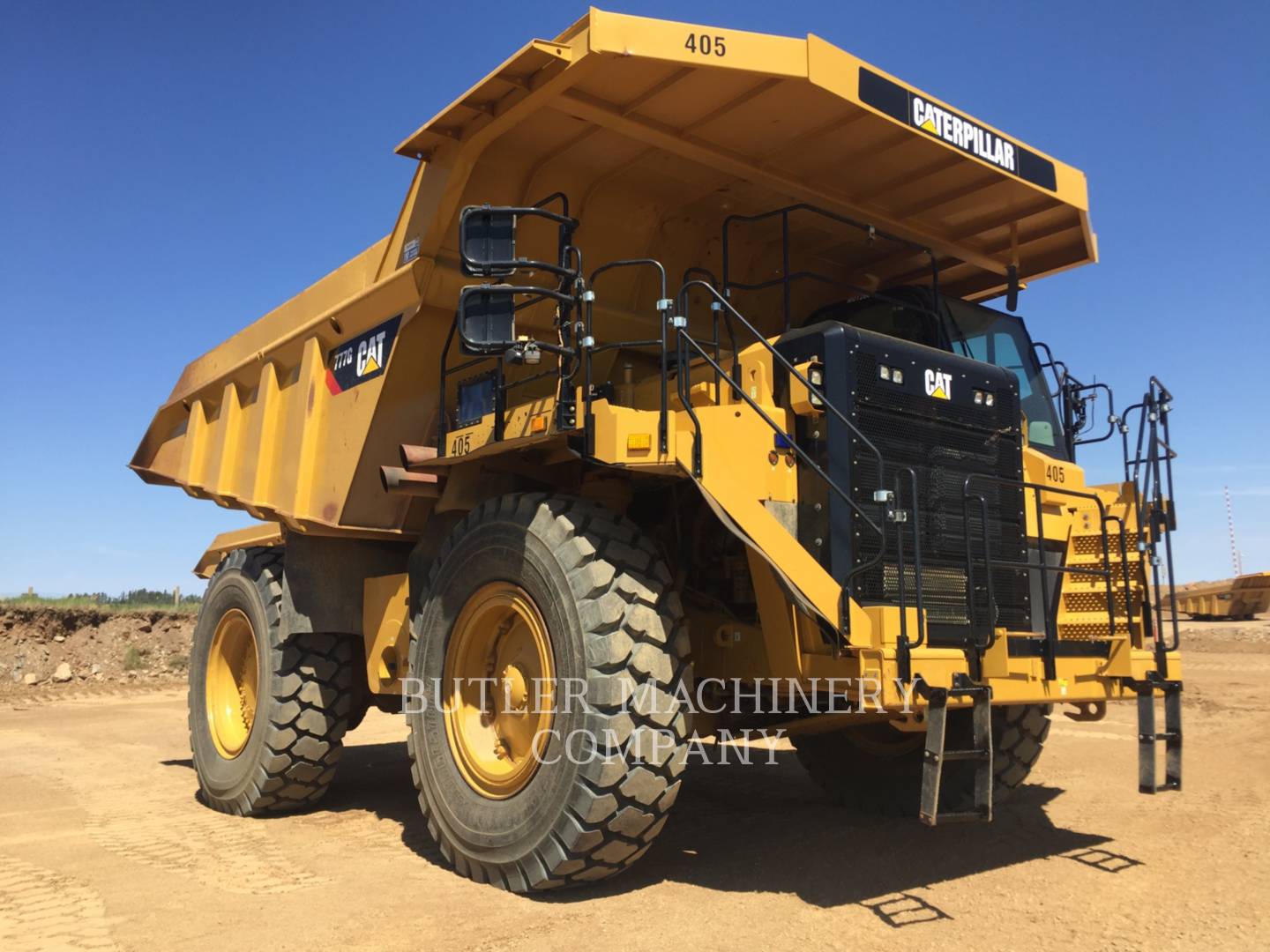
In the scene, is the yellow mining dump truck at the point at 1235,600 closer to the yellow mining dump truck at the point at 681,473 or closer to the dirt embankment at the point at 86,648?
the yellow mining dump truck at the point at 681,473

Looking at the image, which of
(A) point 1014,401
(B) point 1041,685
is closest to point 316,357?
(A) point 1014,401

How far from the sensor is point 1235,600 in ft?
92.1

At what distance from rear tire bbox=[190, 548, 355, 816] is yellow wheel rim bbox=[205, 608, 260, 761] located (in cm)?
2

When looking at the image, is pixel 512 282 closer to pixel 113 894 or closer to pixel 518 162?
pixel 518 162

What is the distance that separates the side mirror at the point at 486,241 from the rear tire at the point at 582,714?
45.9 inches

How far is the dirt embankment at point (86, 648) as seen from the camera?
23.7 meters

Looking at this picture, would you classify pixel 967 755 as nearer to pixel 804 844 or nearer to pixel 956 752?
pixel 956 752

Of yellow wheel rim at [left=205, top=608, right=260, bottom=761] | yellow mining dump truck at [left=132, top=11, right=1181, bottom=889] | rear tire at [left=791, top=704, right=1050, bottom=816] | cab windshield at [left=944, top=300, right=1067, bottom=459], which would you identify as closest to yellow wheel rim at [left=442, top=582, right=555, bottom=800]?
yellow mining dump truck at [left=132, top=11, right=1181, bottom=889]

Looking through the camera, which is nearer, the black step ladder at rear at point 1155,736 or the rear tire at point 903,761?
the black step ladder at rear at point 1155,736

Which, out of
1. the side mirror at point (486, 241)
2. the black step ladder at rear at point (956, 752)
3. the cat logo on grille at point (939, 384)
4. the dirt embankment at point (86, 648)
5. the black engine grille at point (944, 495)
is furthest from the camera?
the dirt embankment at point (86, 648)

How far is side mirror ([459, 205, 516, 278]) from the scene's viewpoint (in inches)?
184

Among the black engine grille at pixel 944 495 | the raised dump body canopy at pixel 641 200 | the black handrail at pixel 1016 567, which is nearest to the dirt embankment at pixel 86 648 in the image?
the raised dump body canopy at pixel 641 200

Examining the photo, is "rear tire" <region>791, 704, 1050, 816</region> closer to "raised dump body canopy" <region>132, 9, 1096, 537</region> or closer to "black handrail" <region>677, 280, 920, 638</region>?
"black handrail" <region>677, 280, 920, 638</region>

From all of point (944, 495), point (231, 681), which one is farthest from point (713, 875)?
point (231, 681)
